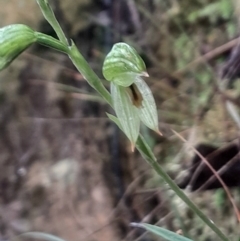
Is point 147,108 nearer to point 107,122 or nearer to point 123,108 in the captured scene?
point 123,108

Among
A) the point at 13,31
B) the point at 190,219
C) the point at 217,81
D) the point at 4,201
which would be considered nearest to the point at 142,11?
the point at 217,81

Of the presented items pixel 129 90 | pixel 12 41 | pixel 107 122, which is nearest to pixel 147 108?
pixel 129 90

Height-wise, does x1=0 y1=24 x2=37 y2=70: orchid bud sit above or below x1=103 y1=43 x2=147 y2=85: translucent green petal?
above

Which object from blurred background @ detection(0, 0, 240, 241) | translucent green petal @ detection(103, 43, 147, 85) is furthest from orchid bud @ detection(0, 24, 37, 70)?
blurred background @ detection(0, 0, 240, 241)

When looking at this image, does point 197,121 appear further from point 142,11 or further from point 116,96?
point 116,96

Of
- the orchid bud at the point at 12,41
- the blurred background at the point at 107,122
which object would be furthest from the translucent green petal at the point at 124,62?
the blurred background at the point at 107,122

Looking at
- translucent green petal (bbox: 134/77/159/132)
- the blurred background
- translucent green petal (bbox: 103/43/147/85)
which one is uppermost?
translucent green petal (bbox: 103/43/147/85)

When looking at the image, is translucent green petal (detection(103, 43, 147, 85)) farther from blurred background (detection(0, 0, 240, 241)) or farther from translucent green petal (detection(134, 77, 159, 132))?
blurred background (detection(0, 0, 240, 241))
